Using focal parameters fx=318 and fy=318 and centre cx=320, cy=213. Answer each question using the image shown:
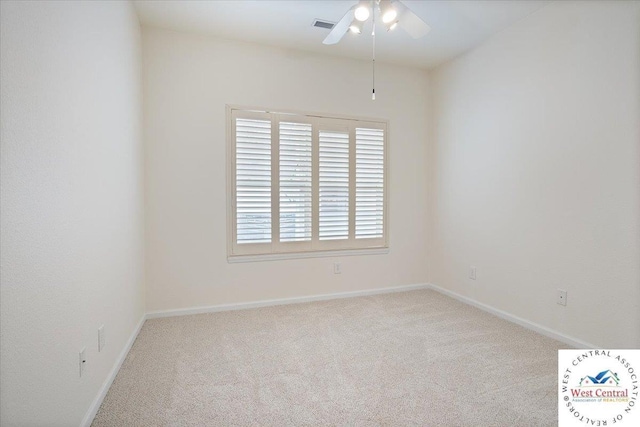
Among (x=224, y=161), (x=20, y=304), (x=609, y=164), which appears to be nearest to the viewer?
(x=20, y=304)

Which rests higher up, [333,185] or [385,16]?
[385,16]

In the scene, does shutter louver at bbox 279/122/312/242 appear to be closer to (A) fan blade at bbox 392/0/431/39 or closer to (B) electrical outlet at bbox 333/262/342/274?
(B) electrical outlet at bbox 333/262/342/274

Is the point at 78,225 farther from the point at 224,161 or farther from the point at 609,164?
the point at 609,164

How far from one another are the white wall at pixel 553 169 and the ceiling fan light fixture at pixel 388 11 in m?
1.48

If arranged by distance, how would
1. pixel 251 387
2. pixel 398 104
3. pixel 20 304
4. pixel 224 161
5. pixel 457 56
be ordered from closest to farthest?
pixel 20 304 → pixel 251 387 → pixel 224 161 → pixel 457 56 → pixel 398 104

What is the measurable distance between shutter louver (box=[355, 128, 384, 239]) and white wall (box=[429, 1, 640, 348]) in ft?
2.75

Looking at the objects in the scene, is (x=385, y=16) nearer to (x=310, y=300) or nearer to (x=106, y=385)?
(x=310, y=300)

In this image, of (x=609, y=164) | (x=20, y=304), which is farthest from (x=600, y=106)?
(x=20, y=304)

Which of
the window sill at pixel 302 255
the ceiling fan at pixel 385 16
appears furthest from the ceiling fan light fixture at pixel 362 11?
the window sill at pixel 302 255

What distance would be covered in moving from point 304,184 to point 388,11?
1863mm

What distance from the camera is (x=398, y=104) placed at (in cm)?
401

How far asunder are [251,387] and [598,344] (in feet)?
8.36

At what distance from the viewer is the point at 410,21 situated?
234 cm

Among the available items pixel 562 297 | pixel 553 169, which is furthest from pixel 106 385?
pixel 553 169
